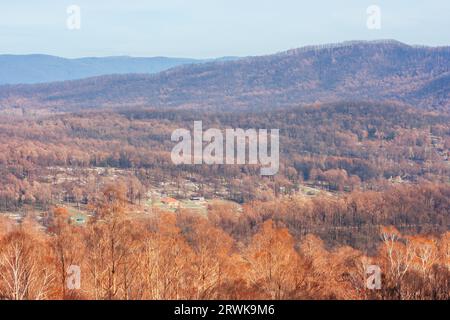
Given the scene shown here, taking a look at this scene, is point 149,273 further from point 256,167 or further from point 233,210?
point 256,167

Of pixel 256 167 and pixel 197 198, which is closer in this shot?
pixel 197 198

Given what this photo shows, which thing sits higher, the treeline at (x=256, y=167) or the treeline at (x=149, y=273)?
the treeline at (x=149, y=273)

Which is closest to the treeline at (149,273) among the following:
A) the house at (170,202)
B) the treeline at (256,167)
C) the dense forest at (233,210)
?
the dense forest at (233,210)

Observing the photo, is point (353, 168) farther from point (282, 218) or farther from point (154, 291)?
point (154, 291)

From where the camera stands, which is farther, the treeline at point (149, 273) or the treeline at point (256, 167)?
the treeline at point (256, 167)

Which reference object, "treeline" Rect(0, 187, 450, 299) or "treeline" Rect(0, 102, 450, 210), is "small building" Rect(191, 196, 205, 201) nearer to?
"treeline" Rect(0, 102, 450, 210)

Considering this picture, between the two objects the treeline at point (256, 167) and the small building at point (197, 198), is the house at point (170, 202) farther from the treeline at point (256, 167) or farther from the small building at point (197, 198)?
the treeline at point (256, 167)

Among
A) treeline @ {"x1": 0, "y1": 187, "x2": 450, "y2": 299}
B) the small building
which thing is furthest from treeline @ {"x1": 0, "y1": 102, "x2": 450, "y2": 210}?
treeline @ {"x1": 0, "y1": 187, "x2": 450, "y2": 299}

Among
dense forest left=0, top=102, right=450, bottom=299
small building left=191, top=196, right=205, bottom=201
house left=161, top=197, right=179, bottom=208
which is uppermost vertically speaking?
dense forest left=0, top=102, right=450, bottom=299

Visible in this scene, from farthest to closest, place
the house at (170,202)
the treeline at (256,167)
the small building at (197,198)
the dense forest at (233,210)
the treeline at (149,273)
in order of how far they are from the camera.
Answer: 1. the treeline at (256,167)
2. the small building at (197,198)
3. the house at (170,202)
4. the dense forest at (233,210)
5. the treeline at (149,273)

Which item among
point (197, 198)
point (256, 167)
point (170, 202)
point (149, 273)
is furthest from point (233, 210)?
point (149, 273)

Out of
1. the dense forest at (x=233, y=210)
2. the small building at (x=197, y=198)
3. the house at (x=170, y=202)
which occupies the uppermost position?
the dense forest at (x=233, y=210)
